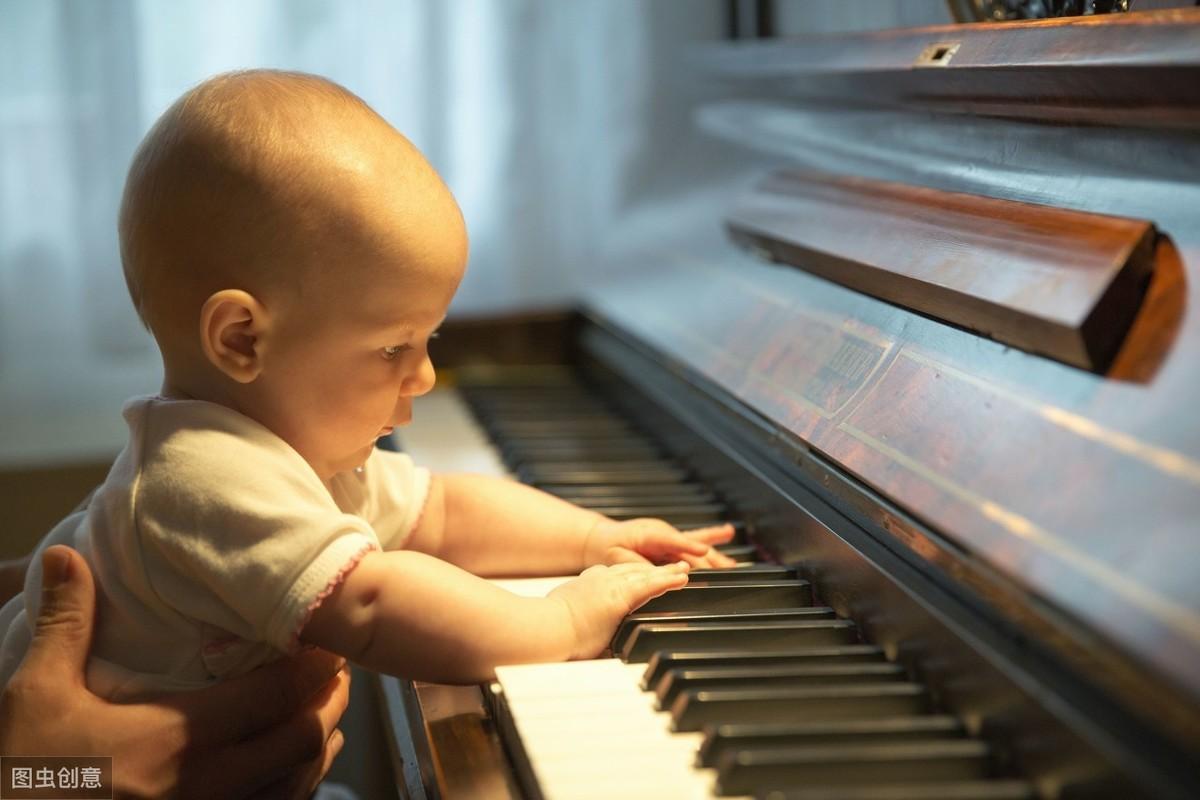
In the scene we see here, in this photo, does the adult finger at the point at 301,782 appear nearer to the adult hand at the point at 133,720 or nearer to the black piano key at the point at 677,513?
the adult hand at the point at 133,720

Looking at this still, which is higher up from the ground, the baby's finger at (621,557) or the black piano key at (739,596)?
the black piano key at (739,596)

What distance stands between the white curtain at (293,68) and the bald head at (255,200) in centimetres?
141

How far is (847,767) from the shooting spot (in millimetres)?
744

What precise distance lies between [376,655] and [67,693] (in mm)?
239

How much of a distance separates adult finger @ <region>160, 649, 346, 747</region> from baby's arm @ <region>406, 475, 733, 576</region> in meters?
0.21

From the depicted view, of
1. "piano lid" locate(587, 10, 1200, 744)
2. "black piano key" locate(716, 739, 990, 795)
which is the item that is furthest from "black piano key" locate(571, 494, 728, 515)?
"black piano key" locate(716, 739, 990, 795)

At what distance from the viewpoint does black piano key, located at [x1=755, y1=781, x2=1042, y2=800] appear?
0.71 m

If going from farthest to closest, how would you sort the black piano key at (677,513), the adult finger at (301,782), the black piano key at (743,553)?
the black piano key at (677,513), the black piano key at (743,553), the adult finger at (301,782)

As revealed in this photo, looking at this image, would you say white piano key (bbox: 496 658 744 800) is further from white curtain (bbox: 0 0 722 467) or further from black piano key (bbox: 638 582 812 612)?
Result: white curtain (bbox: 0 0 722 467)

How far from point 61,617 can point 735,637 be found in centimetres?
50

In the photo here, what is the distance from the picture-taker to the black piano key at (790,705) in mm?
837

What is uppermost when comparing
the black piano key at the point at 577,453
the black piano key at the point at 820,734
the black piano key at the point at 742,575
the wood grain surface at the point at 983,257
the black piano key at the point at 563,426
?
the wood grain surface at the point at 983,257

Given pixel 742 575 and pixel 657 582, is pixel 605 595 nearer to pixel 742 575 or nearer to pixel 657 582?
pixel 657 582

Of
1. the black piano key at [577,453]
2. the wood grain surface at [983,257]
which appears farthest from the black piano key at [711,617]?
the black piano key at [577,453]
